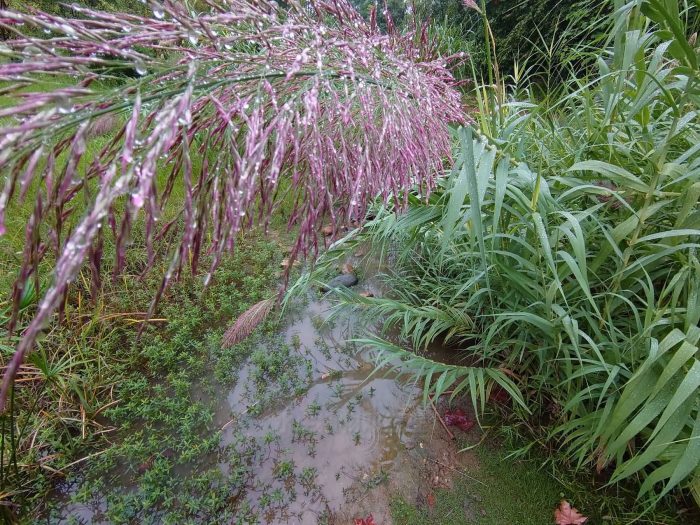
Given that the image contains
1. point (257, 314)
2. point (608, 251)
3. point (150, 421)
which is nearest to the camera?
point (608, 251)

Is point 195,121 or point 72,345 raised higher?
point 195,121

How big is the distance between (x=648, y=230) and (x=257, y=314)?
1686mm

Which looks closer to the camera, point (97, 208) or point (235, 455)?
point (97, 208)

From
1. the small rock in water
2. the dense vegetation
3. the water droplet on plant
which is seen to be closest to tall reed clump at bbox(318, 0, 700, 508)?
the dense vegetation

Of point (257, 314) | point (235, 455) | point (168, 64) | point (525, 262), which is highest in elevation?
point (168, 64)

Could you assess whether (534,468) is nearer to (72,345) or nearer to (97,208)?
(97,208)

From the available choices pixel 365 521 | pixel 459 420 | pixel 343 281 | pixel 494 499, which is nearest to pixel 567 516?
pixel 494 499

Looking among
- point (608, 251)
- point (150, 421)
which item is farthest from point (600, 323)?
point (150, 421)

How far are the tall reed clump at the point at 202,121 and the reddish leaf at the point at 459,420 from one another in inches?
45.0

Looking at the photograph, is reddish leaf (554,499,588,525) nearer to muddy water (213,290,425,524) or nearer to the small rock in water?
muddy water (213,290,425,524)

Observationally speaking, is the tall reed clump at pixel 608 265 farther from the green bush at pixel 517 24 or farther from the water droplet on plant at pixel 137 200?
the green bush at pixel 517 24

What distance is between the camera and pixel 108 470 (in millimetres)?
1618

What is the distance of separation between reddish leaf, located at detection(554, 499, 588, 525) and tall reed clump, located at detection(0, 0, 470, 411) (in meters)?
1.30

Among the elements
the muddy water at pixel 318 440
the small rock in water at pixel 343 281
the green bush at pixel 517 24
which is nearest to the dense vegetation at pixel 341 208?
the muddy water at pixel 318 440
